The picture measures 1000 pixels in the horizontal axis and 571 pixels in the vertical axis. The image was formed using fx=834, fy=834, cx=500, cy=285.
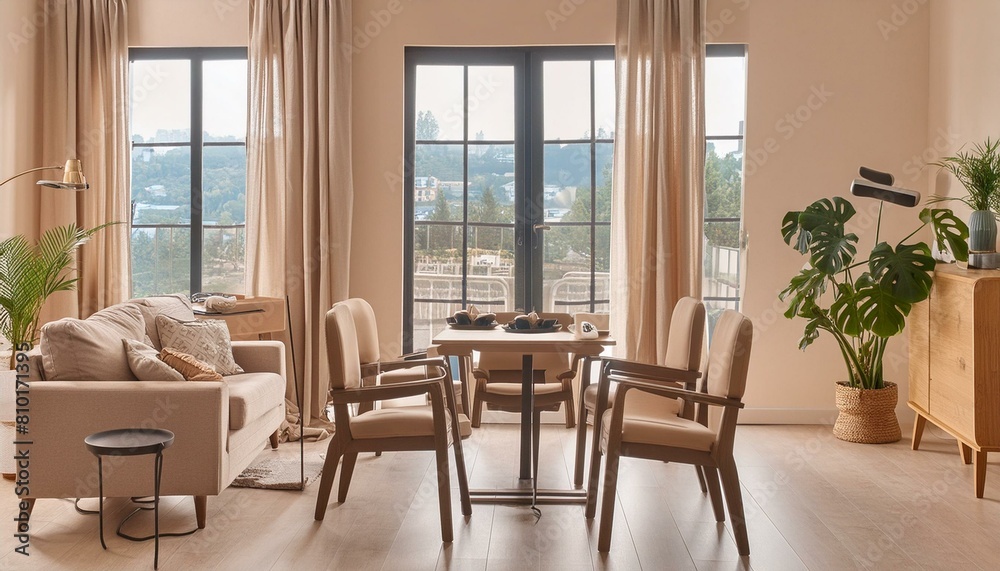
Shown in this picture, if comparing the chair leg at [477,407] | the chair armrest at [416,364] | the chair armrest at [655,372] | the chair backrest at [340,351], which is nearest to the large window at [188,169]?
the chair leg at [477,407]

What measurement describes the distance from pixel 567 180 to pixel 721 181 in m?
1.03

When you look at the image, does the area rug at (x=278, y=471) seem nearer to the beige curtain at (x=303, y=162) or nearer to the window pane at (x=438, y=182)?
the beige curtain at (x=303, y=162)

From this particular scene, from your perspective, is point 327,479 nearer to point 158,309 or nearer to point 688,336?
point 158,309

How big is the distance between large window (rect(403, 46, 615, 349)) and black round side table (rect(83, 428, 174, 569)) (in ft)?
8.74

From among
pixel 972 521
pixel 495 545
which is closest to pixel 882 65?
pixel 972 521

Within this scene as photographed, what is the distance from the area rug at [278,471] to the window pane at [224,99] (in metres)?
2.30

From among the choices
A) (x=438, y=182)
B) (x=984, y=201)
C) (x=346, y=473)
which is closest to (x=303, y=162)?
(x=438, y=182)

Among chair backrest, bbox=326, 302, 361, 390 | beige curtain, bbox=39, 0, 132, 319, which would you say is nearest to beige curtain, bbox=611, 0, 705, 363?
chair backrest, bbox=326, 302, 361, 390

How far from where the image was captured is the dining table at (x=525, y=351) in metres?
3.56

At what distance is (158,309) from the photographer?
4375mm

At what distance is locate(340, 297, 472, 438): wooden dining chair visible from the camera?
3979 millimetres

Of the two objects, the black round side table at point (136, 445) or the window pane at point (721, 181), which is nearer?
the black round side table at point (136, 445)

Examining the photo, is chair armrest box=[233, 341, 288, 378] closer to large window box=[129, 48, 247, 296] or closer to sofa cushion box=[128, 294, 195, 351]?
sofa cushion box=[128, 294, 195, 351]

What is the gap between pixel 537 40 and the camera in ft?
18.1
